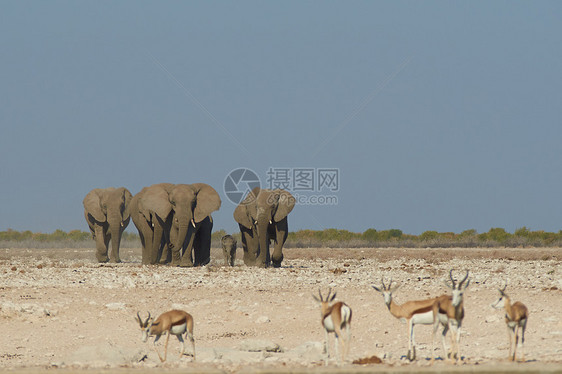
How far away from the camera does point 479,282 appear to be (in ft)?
68.0

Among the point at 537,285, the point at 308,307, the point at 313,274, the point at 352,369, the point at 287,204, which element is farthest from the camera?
the point at 287,204

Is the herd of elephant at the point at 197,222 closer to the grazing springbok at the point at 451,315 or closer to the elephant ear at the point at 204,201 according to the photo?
the elephant ear at the point at 204,201

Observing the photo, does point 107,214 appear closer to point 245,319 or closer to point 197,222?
point 197,222

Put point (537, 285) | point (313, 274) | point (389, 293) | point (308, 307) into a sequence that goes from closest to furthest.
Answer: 1. point (389, 293)
2. point (308, 307)
3. point (537, 285)
4. point (313, 274)

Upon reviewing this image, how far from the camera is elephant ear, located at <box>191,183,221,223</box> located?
28328 millimetres

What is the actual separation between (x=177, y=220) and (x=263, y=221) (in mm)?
3103

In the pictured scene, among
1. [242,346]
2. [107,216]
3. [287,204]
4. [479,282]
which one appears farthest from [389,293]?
[107,216]

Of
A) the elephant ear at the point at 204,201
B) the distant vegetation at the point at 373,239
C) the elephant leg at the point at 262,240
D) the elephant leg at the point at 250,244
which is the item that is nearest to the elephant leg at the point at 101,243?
the elephant ear at the point at 204,201

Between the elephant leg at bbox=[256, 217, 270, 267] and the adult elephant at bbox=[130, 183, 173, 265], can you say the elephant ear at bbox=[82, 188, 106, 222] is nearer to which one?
the adult elephant at bbox=[130, 183, 173, 265]

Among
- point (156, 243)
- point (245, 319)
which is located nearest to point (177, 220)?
point (156, 243)

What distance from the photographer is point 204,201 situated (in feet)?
93.9

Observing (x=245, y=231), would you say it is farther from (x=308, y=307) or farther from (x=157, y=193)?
(x=308, y=307)

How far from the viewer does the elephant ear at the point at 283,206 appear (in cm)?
2744

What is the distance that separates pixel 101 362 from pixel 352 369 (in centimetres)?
429
